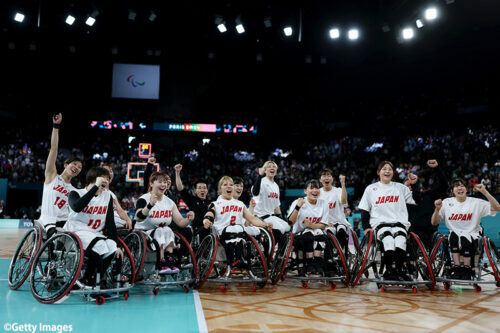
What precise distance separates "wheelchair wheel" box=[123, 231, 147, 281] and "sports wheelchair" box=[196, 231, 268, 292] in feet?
2.39

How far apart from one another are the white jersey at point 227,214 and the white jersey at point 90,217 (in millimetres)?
1546

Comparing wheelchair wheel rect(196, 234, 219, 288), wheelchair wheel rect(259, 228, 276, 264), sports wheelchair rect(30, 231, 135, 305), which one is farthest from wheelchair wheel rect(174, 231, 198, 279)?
wheelchair wheel rect(259, 228, 276, 264)

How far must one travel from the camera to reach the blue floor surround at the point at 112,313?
10.5ft

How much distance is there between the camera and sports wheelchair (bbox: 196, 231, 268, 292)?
190 inches

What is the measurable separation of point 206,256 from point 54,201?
1.90 metres

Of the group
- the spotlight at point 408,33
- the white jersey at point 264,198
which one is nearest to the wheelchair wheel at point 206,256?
the white jersey at point 264,198

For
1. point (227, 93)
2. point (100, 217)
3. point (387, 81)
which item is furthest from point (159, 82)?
point (100, 217)

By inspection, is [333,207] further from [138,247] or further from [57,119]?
[57,119]

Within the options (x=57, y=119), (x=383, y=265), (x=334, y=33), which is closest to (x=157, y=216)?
(x=57, y=119)

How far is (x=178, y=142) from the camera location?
26.4m

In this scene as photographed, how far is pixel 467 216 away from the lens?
17.8ft

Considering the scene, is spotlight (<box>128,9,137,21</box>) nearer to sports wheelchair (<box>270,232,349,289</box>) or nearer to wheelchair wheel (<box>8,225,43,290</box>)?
wheelchair wheel (<box>8,225,43,290</box>)

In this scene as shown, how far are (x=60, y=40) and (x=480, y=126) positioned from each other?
1888 centimetres

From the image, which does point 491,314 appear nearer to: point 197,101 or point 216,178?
point 216,178
